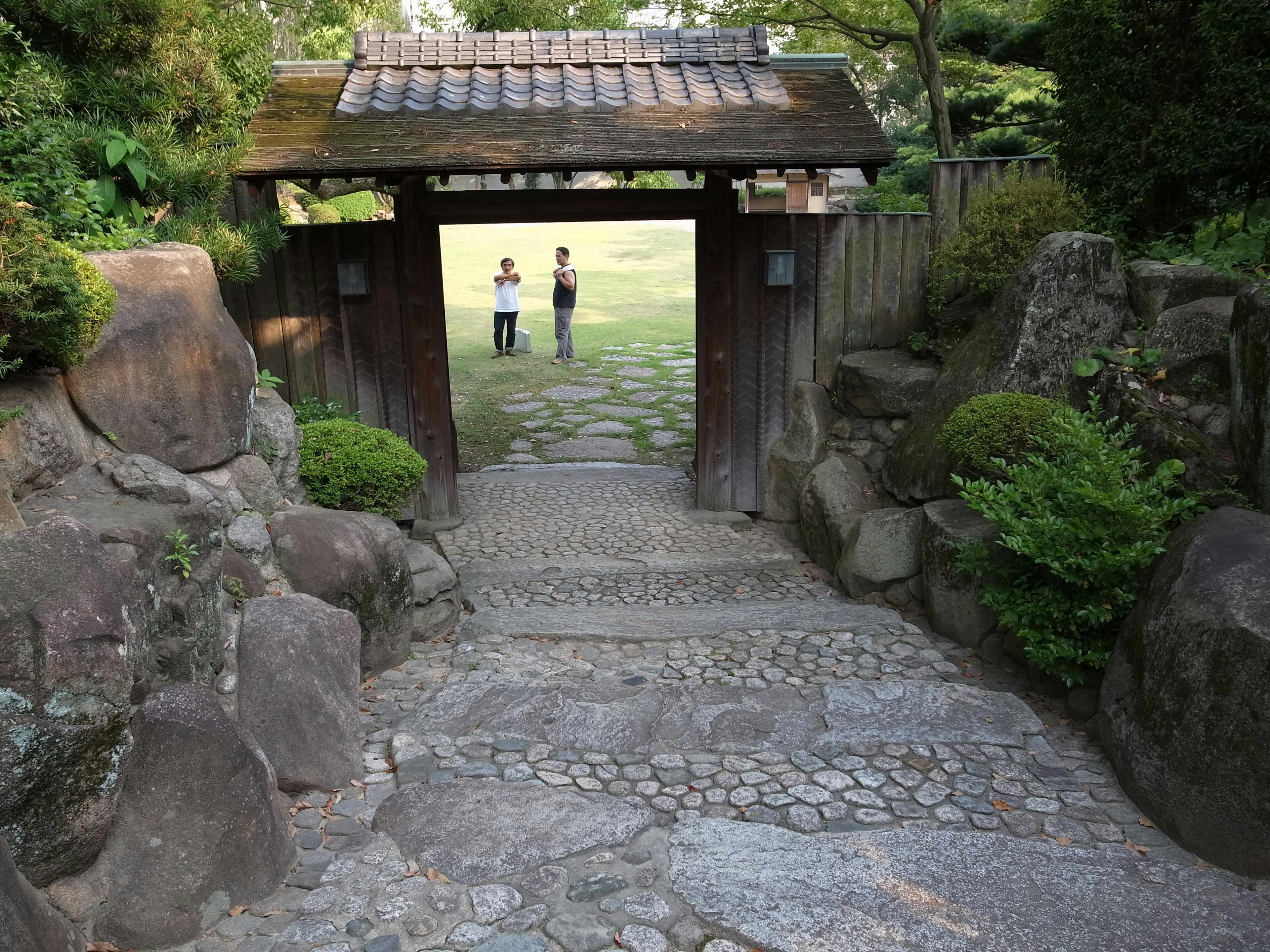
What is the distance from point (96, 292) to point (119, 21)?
261 cm

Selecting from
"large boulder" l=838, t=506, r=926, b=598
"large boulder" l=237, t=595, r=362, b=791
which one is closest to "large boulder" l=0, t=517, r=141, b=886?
"large boulder" l=237, t=595, r=362, b=791

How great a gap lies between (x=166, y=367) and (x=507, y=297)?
1007 centimetres

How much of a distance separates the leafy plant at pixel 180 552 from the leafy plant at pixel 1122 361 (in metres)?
5.48

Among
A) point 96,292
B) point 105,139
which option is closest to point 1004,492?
point 96,292

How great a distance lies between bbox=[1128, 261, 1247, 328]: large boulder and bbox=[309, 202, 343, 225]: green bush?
17977 mm

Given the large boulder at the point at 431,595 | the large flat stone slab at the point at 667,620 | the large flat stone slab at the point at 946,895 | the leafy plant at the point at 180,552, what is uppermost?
the leafy plant at the point at 180,552

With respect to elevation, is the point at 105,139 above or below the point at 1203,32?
below

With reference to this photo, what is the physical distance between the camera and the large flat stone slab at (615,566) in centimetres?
762

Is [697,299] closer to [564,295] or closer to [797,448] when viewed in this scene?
[797,448]

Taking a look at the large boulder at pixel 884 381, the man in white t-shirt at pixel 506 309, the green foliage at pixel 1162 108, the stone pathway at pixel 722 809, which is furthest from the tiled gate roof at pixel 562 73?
the man in white t-shirt at pixel 506 309

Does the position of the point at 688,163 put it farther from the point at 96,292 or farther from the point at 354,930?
the point at 354,930

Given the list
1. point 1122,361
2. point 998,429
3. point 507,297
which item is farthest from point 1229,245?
point 507,297

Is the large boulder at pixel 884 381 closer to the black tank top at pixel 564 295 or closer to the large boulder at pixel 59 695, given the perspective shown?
the large boulder at pixel 59 695

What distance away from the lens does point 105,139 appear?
6008 mm
